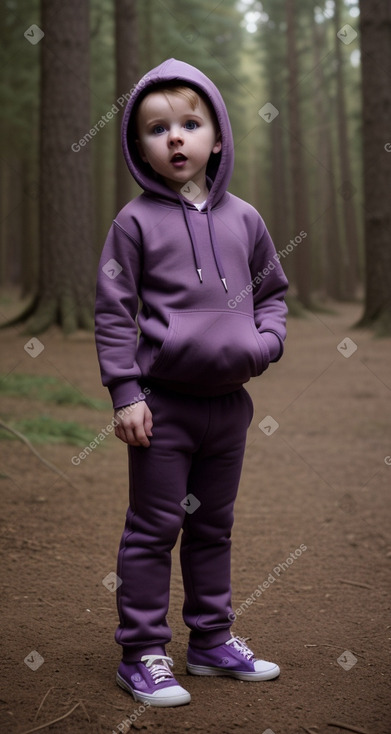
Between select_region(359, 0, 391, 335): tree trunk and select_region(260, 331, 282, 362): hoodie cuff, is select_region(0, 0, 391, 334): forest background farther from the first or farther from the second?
select_region(260, 331, 282, 362): hoodie cuff

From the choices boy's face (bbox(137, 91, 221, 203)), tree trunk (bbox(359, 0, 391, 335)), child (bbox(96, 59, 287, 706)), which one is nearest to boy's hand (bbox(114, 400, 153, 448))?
child (bbox(96, 59, 287, 706))

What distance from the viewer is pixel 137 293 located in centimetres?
264

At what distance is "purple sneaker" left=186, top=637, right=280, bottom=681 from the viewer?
2752mm

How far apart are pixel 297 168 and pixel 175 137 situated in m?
18.1

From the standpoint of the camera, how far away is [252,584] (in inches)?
154

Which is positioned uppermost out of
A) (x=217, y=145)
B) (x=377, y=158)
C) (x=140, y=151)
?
(x=140, y=151)

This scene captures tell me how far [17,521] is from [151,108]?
273 centimetres

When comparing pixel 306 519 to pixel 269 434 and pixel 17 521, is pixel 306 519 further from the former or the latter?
pixel 269 434

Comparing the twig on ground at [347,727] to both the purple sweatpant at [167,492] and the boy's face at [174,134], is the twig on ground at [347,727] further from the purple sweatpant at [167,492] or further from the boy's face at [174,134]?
the boy's face at [174,134]

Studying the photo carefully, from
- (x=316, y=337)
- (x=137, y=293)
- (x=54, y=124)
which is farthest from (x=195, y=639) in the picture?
(x=316, y=337)

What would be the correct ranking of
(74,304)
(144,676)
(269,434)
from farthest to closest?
(74,304) < (269,434) < (144,676)

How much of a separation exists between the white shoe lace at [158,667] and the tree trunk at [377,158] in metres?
9.86

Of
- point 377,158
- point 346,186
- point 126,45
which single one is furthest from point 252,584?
point 346,186

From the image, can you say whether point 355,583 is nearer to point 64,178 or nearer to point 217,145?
point 217,145
